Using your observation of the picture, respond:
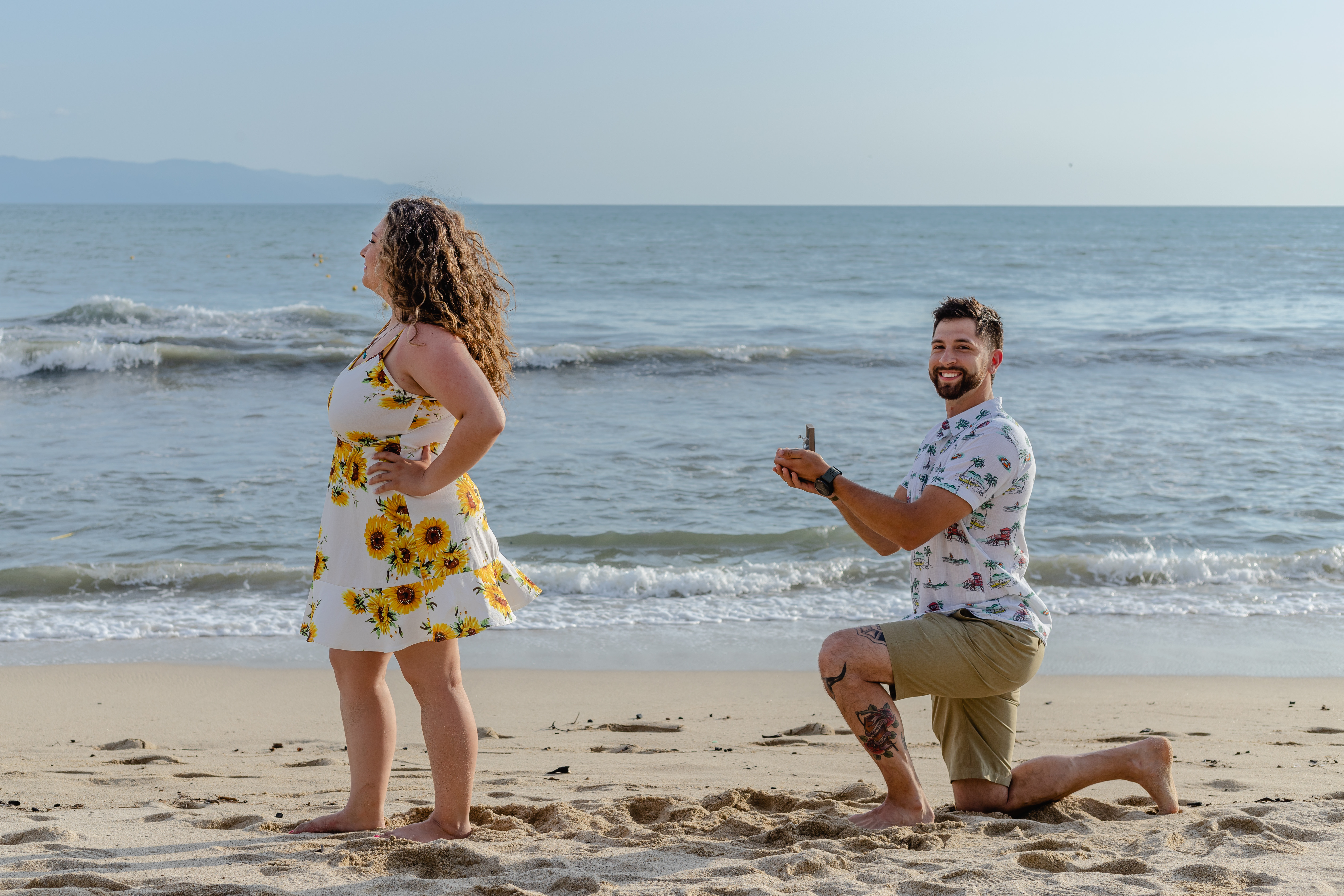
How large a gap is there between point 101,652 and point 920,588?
15.2ft

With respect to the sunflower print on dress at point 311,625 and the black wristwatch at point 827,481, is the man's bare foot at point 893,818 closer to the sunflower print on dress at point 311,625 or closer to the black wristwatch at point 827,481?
the black wristwatch at point 827,481

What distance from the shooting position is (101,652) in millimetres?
5742

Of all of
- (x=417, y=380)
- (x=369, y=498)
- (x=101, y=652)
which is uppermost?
(x=417, y=380)

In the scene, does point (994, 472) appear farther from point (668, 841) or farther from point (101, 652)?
point (101, 652)

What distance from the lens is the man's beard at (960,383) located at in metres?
3.11

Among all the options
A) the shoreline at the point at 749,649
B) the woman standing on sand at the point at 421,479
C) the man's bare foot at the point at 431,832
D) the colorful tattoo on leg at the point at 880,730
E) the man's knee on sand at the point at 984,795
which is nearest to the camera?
the woman standing on sand at the point at 421,479

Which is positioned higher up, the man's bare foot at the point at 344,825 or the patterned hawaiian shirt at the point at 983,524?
the patterned hawaiian shirt at the point at 983,524

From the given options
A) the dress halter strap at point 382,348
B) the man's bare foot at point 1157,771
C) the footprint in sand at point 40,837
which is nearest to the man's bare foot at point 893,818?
the man's bare foot at point 1157,771

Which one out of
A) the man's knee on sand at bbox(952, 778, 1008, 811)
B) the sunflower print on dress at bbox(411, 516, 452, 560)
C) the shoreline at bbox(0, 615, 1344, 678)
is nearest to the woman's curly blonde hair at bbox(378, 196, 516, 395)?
the sunflower print on dress at bbox(411, 516, 452, 560)

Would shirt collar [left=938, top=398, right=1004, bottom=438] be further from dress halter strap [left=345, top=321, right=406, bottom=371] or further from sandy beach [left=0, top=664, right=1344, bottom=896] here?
dress halter strap [left=345, top=321, right=406, bottom=371]

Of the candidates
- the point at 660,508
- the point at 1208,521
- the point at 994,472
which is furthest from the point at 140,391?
the point at 994,472

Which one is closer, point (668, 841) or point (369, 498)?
point (369, 498)

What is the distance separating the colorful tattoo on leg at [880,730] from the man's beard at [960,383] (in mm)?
917

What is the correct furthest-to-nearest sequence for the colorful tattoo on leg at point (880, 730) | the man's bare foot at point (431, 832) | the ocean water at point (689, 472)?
the ocean water at point (689, 472)
the colorful tattoo on leg at point (880, 730)
the man's bare foot at point (431, 832)
